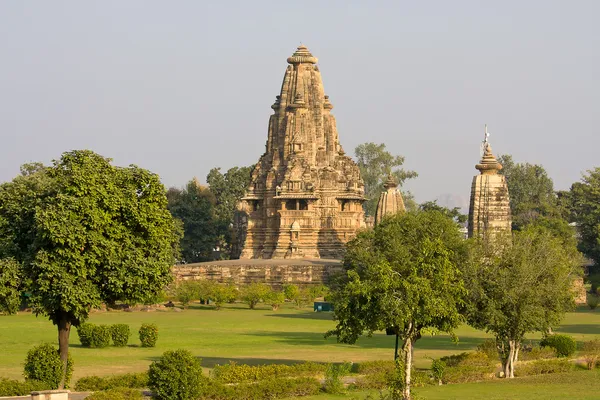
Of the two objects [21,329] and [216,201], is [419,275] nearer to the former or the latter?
[21,329]

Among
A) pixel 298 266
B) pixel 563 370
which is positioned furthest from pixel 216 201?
pixel 563 370

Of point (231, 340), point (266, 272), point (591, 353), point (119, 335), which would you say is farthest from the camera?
point (266, 272)

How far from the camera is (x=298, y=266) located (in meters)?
91.6

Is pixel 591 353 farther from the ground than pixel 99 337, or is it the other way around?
pixel 99 337

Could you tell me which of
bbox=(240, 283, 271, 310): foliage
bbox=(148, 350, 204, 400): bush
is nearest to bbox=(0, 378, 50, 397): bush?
bbox=(148, 350, 204, 400): bush

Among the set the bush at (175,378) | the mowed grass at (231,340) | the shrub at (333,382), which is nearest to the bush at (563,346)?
the mowed grass at (231,340)

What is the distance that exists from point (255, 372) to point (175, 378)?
5190 mm

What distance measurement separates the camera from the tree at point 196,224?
386 feet

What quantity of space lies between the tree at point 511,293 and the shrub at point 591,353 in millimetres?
1679

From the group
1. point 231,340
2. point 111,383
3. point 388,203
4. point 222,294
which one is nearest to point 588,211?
point 388,203

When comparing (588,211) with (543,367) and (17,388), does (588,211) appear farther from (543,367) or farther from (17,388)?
(17,388)

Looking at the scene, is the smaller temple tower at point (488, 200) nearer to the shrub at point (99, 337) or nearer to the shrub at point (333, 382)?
the shrub at point (99, 337)

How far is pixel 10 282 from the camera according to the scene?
3644 cm

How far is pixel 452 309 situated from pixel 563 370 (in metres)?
7.83
